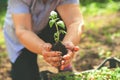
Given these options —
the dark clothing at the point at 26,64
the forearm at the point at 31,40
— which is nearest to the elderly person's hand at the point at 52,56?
the forearm at the point at 31,40

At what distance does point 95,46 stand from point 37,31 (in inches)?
65.7

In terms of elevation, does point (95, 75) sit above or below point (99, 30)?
below

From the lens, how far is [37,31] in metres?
2.97

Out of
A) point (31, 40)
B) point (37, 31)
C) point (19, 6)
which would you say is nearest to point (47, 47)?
point (31, 40)

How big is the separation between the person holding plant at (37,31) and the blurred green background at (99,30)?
79 centimetres

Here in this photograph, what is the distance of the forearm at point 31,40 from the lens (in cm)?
245

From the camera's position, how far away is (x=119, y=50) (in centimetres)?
430

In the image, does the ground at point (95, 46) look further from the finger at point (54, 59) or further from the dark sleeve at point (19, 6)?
the finger at point (54, 59)

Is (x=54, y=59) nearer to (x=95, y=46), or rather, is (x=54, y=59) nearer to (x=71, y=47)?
(x=71, y=47)

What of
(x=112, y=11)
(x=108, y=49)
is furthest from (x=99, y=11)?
(x=108, y=49)

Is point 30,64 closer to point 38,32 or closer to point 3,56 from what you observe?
point 38,32

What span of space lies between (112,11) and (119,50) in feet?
5.09

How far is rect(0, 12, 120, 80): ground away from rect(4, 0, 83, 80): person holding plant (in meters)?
0.75

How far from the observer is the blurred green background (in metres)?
4.37
